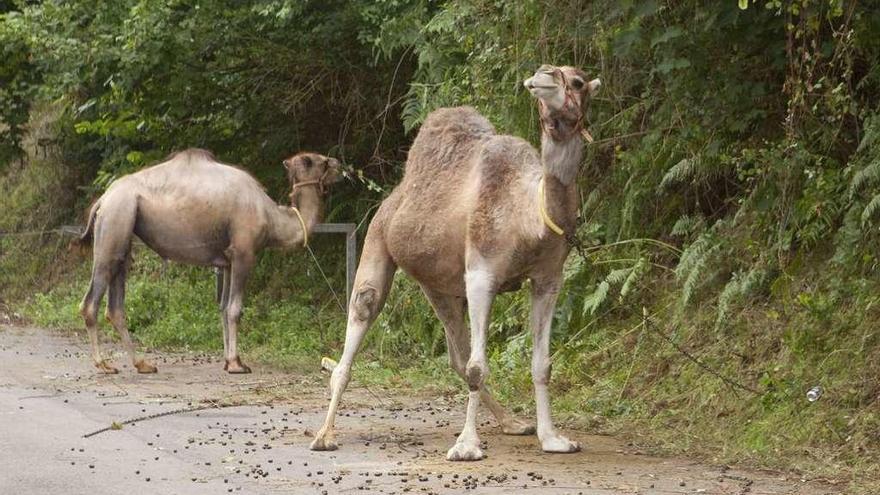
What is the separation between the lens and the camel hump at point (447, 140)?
10.8 meters

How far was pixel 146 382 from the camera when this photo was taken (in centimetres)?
1488

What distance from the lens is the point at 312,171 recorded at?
1736 cm

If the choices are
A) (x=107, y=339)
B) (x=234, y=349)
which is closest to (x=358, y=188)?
(x=107, y=339)

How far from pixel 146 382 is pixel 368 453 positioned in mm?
5209

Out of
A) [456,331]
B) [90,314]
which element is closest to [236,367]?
[90,314]

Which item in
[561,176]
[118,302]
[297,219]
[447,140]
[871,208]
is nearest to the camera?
[561,176]

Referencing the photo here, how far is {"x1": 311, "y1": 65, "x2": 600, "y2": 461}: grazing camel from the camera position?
9.52 metres

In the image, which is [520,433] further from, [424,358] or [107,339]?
[107,339]

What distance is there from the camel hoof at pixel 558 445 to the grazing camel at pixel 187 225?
266 inches

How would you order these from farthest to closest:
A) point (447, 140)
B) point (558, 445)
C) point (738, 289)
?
point (738, 289)
point (447, 140)
point (558, 445)

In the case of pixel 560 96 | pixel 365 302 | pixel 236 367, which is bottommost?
pixel 236 367

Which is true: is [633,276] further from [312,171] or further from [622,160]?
[312,171]

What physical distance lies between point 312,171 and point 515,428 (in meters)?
7.08

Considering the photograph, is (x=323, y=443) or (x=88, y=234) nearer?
(x=323, y=443)
